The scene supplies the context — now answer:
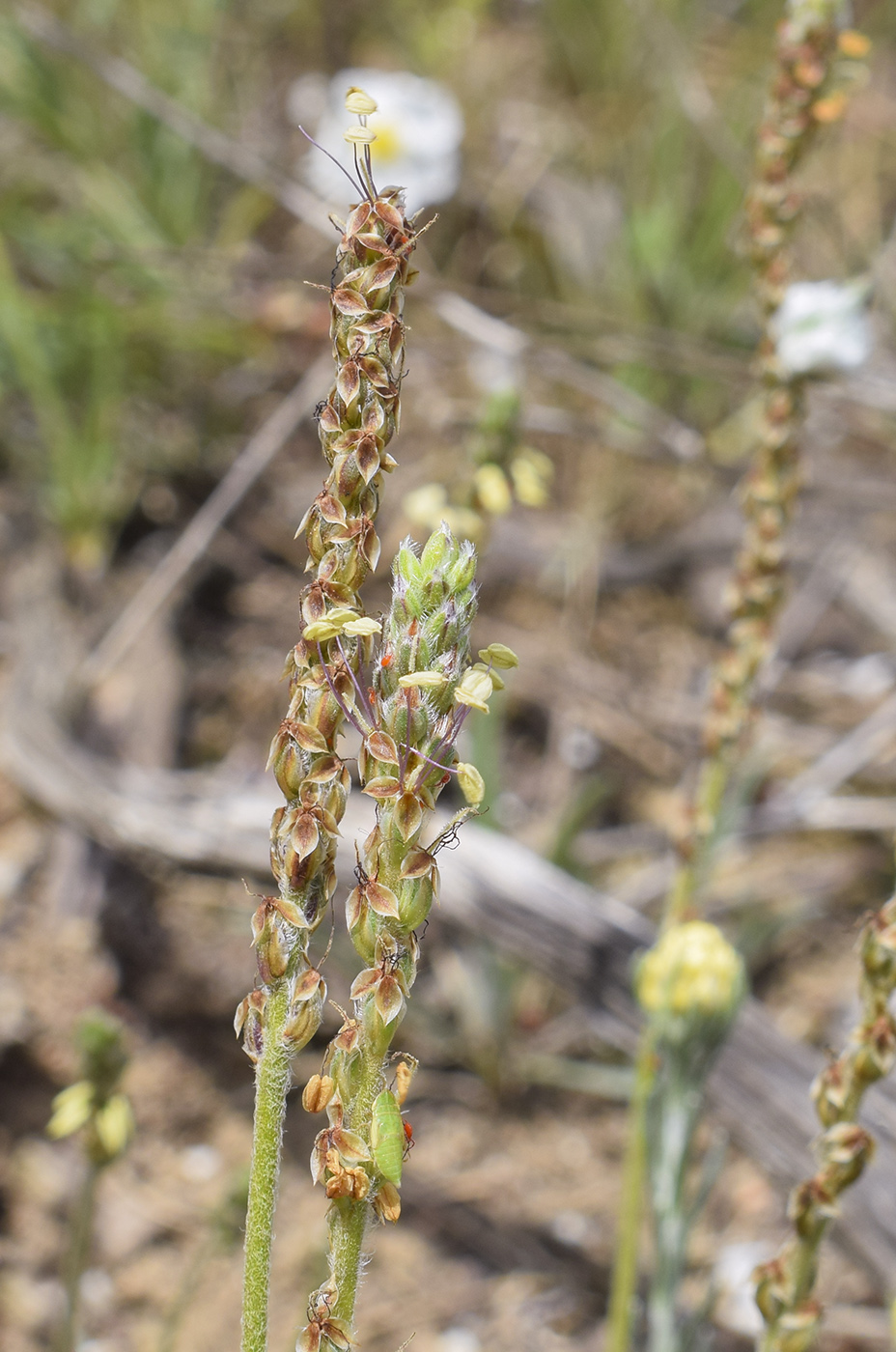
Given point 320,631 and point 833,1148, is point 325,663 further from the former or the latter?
point 833,1148

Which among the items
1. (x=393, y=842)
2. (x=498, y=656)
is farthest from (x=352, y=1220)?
(x=498, y=656)

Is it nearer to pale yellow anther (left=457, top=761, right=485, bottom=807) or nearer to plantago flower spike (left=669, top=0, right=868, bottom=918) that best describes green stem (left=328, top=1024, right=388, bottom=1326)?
pale yellow anther (left=457, top=761, right=485, bottom=807)

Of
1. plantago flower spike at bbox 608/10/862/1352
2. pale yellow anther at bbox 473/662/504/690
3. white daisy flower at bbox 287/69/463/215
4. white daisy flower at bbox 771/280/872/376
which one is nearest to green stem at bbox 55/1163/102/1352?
plantago flower spike at bbox 608/10/862/1352

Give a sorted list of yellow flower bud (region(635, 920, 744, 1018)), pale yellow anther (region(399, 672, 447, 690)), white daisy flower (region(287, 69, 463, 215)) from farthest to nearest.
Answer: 1. white daisy flower (region(287, 69, 463, 215))
2. yellow flower bud (region(635, 920, 744, 1018))
3. pale yellow anther (region(399, 672, 447, 690))

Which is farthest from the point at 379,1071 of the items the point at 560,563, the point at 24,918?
the point at 560,563

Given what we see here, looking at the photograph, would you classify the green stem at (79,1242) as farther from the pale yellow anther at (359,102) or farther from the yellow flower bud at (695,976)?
the pale yellow anther at (359,102)
